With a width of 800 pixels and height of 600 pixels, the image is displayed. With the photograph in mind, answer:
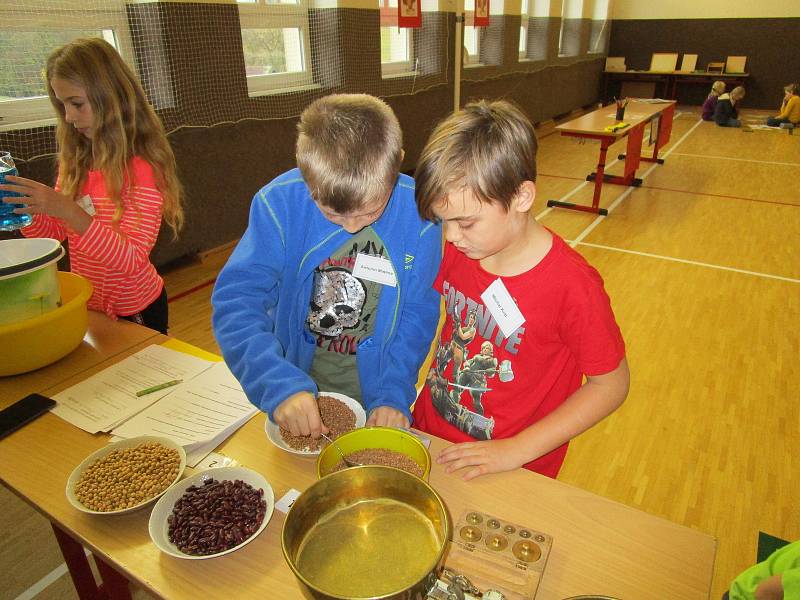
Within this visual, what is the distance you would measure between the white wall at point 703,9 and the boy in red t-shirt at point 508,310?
37.0 ft

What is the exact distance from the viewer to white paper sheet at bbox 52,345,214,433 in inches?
41.2

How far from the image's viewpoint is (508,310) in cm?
100

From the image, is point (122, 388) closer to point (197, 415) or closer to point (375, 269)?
point (197, 415)

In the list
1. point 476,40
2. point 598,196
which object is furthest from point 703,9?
point 598,196

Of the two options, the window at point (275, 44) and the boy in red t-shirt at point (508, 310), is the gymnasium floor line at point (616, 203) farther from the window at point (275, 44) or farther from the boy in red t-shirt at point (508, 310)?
the boy in red t-shirt at point (508, 310)

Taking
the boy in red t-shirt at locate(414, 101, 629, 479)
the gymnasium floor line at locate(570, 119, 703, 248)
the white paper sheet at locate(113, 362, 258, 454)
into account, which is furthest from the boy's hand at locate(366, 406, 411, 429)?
the gymnasium floor line at locate(570, 119, 703, 248)

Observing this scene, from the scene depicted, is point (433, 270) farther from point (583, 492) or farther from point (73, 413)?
point (73, 413)

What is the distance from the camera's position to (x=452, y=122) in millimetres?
917

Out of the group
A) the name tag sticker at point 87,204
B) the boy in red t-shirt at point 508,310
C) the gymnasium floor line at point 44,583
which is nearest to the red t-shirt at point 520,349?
the boy in red t-shirt at point 508,310

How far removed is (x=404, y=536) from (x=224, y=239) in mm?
3665

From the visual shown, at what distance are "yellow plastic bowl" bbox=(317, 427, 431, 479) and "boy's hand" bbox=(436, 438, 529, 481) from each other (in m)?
0.07

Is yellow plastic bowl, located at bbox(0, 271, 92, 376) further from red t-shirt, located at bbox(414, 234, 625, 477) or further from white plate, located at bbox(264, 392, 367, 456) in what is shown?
red t-shirt, located at bbox(414, 234, 625, 477)

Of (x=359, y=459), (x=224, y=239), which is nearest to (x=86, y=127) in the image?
(x=359, y=459)

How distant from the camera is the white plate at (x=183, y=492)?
0.73 m
